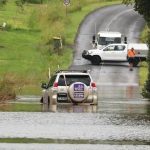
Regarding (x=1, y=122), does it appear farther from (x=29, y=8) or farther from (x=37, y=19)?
(x=29, y=8)

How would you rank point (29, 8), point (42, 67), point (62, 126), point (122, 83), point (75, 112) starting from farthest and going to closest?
point (29, 8), point (42, 67), point (122, 83), point (75, 112), point (62, 126)

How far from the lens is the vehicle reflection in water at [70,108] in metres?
27.1

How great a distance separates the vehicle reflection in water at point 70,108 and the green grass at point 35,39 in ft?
33.1

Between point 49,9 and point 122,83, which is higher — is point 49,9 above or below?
above

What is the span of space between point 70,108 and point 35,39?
141 feet

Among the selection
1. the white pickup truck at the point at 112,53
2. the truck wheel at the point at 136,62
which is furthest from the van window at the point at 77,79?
the white pickup truck at the point at 112,53

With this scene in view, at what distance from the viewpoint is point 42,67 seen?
179 feet

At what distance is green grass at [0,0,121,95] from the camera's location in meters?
50.9

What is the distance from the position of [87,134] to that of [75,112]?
7741 mm

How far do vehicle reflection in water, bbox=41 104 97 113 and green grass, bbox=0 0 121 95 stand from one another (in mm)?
10103

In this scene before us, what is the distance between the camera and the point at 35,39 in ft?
232

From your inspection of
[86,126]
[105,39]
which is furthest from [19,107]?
[105,39]

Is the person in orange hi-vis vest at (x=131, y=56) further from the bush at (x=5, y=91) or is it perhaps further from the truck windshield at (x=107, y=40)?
the bush at (x=5, y=91)

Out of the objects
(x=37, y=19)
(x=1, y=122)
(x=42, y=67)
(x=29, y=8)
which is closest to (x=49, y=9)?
(x=37, y=19)
